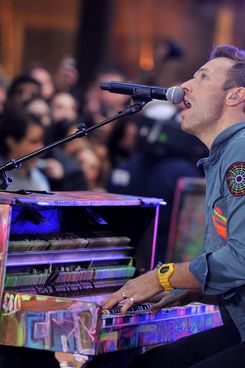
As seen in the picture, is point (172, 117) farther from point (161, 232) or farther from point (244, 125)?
point (244, 125)

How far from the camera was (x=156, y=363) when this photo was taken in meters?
3.94

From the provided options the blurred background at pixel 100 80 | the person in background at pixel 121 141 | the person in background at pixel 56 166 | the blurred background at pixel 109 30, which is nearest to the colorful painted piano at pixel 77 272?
the blurred background at pixel 100 80

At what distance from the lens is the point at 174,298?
12.9 ft

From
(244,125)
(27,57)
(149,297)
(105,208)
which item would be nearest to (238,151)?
(244,125)

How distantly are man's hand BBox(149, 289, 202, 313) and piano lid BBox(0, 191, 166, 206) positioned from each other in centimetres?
46

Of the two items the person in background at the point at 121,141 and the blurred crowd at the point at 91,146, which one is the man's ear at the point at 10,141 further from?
the person in background at the point at 121,141

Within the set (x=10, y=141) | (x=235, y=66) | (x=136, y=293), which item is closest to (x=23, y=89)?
(x=10, y=141)

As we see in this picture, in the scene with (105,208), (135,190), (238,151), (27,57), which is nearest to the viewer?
(238,151)

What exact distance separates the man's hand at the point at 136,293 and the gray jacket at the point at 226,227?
17 centimetres

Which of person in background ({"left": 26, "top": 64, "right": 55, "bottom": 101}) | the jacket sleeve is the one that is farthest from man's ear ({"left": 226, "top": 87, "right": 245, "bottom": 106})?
person in background ({"left": 26, "top": 64, "right": 55, "bottom": 101})

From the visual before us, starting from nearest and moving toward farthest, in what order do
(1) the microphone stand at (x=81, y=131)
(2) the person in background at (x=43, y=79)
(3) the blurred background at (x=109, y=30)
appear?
(1) the microphone stand at (x=81, y=131) → (2) the person in background at (x=43, y=79) → (3) the blurred background at (x=109, y=30)

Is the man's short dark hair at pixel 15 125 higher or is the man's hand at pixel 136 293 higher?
the man's short dark hair at pixel 15 125

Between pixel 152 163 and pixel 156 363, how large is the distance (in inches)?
134

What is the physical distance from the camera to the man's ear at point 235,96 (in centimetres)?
381
